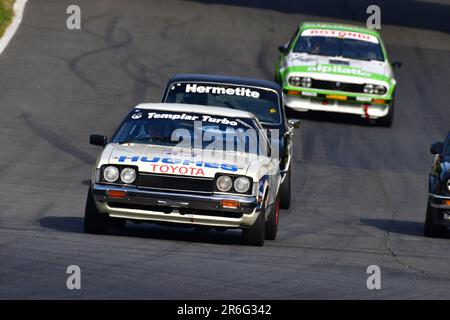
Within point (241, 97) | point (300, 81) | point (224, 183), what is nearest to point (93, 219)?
point (224, 183)

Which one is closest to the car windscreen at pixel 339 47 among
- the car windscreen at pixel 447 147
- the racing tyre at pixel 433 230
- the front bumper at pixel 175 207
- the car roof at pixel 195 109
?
the car windscreen at pixel 447 147

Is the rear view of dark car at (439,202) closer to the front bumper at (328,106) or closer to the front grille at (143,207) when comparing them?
the front grille at (143,207)

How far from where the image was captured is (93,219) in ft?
40.4

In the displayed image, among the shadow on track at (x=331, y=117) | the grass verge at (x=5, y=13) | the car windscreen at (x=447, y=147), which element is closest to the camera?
the car windscreen at (x=447, y=147)

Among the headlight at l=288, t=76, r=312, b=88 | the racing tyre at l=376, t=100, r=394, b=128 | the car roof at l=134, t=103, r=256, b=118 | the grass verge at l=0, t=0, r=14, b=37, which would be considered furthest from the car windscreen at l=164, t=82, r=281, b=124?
the grass verge at l=0, t=0, r=14, b=37

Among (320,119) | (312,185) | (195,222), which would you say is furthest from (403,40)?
(195,222)

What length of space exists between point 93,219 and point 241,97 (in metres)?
4.63

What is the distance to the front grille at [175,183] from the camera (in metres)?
12.0

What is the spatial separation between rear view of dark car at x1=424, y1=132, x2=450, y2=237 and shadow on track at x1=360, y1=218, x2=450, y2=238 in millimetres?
232

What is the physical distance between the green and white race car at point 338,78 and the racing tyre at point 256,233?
408 inches

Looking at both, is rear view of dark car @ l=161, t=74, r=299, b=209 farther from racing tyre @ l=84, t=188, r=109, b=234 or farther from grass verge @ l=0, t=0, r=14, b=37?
grass verge @ l=0, t=0, r=14, b=37

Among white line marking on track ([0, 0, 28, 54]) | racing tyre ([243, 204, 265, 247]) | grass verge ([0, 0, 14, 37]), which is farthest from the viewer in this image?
grass verge ([0, 0, 14, 37])

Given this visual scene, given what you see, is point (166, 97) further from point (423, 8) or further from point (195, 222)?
point (423, 8)

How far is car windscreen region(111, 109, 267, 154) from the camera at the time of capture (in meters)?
12.9
